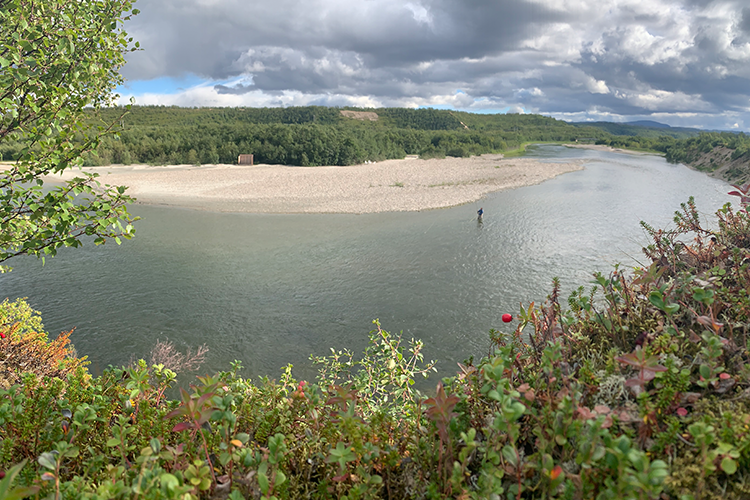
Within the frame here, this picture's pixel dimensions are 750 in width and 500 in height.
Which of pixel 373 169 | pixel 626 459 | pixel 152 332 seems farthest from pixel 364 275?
pixel 373 169

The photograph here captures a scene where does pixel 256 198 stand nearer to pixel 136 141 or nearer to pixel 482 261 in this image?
pixel 482 261

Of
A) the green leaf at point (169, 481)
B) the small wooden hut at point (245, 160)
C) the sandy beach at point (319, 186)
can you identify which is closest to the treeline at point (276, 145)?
the small wooden hut at point (245, 160)

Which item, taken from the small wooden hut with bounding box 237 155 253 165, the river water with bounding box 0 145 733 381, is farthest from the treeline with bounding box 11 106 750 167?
the river water with bounding box 0 145 733 381

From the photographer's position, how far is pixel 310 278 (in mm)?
18156

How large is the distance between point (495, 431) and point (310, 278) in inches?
641

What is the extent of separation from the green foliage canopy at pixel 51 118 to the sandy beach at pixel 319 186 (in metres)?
24.5

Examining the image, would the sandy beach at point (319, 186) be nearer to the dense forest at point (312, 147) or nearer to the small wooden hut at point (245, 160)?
the small wooden hut at point (245, 160)

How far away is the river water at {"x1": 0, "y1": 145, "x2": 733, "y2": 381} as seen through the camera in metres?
13.3

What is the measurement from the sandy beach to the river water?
297cm

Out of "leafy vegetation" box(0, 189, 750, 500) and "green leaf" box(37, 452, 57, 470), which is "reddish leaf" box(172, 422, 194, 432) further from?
"green leaf" box(37, 452, 57, 470)

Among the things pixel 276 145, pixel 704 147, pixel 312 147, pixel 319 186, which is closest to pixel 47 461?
pixel 319 186

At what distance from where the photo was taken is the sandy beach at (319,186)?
1299 inches

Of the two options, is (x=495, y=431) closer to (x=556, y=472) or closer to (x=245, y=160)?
(x=556, y=472)

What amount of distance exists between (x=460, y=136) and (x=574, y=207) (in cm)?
6812
